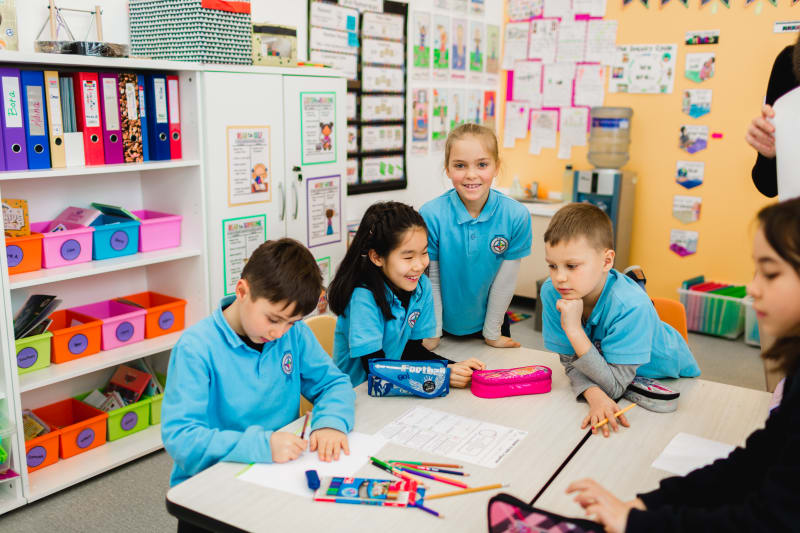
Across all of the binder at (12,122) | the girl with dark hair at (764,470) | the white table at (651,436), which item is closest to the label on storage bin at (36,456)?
the binder at (12,122)

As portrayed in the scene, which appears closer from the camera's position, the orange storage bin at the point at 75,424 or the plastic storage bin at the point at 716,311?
the orange storage bin at the point at 75,424

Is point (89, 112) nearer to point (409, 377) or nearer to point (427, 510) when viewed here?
point (409, 377)

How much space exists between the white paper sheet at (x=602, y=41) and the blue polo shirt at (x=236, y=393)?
383 centimetres

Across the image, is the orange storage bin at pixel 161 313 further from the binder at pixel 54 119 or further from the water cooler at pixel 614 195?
the water cooler at pixel 614 195

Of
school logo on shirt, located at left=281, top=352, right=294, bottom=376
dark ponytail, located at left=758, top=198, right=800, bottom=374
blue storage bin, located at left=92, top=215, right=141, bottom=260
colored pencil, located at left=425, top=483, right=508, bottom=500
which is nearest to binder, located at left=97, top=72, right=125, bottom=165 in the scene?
blue storage bin, located at left=92, top=215, right=141, bottom=260

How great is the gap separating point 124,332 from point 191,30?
1.20m

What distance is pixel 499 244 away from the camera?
2316 mm

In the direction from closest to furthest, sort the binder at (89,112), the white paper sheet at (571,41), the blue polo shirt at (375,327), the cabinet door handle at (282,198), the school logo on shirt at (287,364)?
1. the school logo on shirt at (287,364)
2. the blue polo shirt at (375,327)
3. the binder at (89,112)
4. the cabinet door handle at (282,198)
5. the white paper sheet at (571,41)

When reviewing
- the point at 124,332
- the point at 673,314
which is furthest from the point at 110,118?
the point at 673,314

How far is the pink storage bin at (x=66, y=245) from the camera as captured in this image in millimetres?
2494

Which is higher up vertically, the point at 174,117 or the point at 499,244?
the point at 174,117

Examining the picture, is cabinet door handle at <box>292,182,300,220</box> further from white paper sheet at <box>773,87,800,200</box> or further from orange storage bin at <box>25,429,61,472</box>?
white paper sheet at <box>773,87,800,200</box>

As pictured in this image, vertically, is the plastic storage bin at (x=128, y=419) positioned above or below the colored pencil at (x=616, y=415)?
below

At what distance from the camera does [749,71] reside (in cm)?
432
